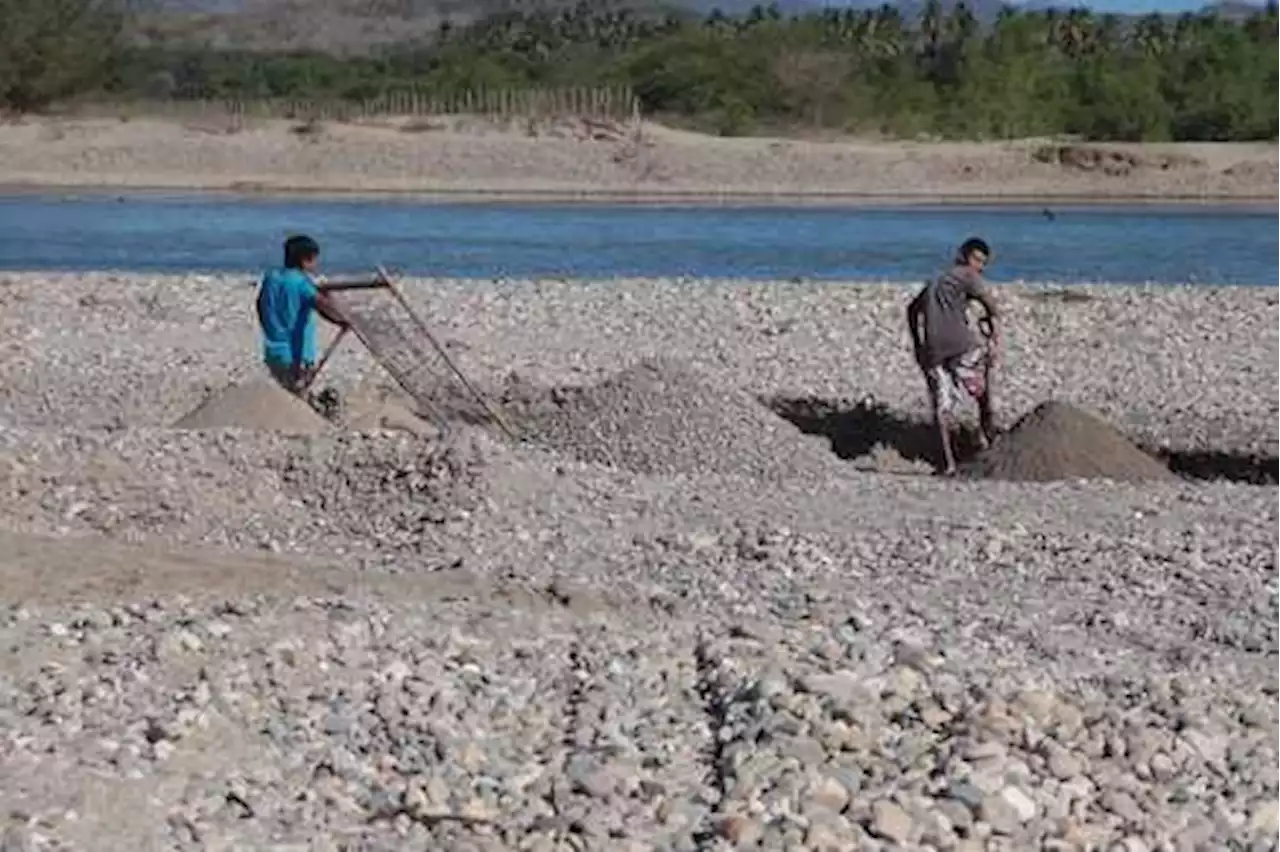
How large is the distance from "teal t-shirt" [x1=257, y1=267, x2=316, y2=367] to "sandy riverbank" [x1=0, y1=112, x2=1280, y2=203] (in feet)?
127

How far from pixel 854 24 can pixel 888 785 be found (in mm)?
95971

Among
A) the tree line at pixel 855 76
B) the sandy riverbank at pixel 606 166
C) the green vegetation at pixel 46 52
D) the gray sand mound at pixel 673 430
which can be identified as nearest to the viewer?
the gray sand mound at pixel 673 430

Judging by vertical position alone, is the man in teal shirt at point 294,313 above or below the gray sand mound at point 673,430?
above

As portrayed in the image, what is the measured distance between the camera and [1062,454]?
16.2 m

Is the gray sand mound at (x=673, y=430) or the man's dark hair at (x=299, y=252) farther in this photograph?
the man's dark hair at (x=299, y=252)

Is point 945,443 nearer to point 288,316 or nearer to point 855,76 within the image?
point 288,316

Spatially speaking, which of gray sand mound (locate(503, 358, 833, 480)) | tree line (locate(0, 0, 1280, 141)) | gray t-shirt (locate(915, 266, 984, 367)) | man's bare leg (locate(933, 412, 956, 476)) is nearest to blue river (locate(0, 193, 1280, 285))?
gray sand mound (locate(503, 358, 833, 480))

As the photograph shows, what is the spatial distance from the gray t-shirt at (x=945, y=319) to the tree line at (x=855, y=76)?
52629 millimetres

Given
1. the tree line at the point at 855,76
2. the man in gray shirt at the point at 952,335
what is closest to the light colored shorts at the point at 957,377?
the man in gray shirt at the point at 952,335

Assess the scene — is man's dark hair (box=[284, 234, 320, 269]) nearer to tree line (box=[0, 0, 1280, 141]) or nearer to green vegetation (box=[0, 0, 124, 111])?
tree line (box=[0, 0, 1280, 141])

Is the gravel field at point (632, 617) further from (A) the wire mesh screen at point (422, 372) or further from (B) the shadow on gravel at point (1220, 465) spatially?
(A) the wire mesh screen at point (422, 372)

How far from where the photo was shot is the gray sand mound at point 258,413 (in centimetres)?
1591

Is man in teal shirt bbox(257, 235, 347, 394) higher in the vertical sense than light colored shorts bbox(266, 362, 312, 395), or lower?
higher

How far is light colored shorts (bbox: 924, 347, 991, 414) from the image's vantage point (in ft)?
54.4
